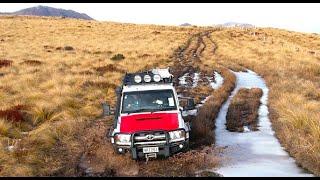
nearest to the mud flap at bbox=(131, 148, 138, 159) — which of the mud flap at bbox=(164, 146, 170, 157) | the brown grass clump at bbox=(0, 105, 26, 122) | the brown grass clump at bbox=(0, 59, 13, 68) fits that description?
the mud flap at bbox=(164, 146, 170, 157)

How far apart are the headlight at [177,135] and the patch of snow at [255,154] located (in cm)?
116

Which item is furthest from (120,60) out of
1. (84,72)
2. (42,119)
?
(42,119)

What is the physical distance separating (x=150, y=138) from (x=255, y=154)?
9.64 ft

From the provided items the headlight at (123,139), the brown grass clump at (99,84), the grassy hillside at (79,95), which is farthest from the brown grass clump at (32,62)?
the headlight at (123,139)

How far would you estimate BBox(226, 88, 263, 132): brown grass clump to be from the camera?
48.6 feet

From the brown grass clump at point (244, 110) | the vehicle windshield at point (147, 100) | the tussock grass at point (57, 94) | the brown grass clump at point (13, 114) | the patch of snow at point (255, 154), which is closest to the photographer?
the patch of snow at point (255, 154)

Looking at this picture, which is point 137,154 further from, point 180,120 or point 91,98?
point 91,98

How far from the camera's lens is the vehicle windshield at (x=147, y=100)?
11773 mm

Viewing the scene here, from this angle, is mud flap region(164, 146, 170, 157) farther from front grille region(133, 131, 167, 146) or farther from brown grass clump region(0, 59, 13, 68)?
→ brown grass clump region(0, 59, 13, 68)

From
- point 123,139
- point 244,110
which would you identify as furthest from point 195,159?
point 244,110

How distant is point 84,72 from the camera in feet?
85.3

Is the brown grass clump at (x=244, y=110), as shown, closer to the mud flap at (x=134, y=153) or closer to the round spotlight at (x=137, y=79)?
the round spotlight at (x=137, y=79)

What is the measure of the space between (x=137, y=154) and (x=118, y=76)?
14.9 meters

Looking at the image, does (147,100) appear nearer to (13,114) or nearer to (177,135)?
(177,135)
